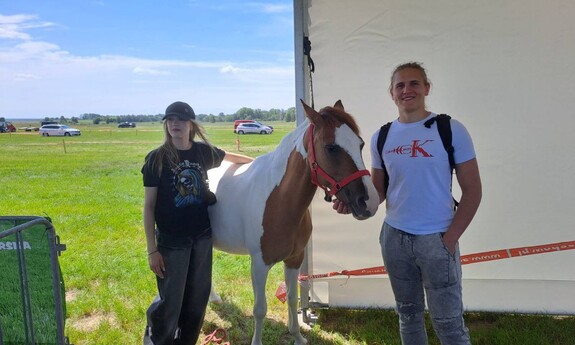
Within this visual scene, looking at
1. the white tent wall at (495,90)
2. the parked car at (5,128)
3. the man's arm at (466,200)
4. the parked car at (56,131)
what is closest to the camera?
the man's arm at (466,200)

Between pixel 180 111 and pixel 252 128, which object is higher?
pixel 252 128

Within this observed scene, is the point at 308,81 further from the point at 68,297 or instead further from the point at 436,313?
the point at 68,297

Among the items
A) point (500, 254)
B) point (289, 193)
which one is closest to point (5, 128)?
point (289, 193)

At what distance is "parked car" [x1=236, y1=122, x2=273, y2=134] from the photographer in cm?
3372

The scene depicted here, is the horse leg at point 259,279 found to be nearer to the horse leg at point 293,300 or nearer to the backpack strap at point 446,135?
the horse leg at point 293,300

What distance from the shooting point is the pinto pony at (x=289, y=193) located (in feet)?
6.99

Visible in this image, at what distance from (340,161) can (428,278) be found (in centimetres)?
72

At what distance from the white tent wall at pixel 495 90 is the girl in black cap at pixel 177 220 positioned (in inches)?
44.9

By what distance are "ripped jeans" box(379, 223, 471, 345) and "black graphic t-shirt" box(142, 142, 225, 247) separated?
118 centimetres

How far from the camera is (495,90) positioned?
10.2 ft

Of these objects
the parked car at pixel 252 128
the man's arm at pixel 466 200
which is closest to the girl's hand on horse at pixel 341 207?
the man's arm at pixel 466 200

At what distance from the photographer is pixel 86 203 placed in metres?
8.65

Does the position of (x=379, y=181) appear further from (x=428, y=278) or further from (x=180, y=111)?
(x=180, y=111)

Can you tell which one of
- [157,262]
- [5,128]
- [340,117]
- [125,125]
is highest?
[125,125]
